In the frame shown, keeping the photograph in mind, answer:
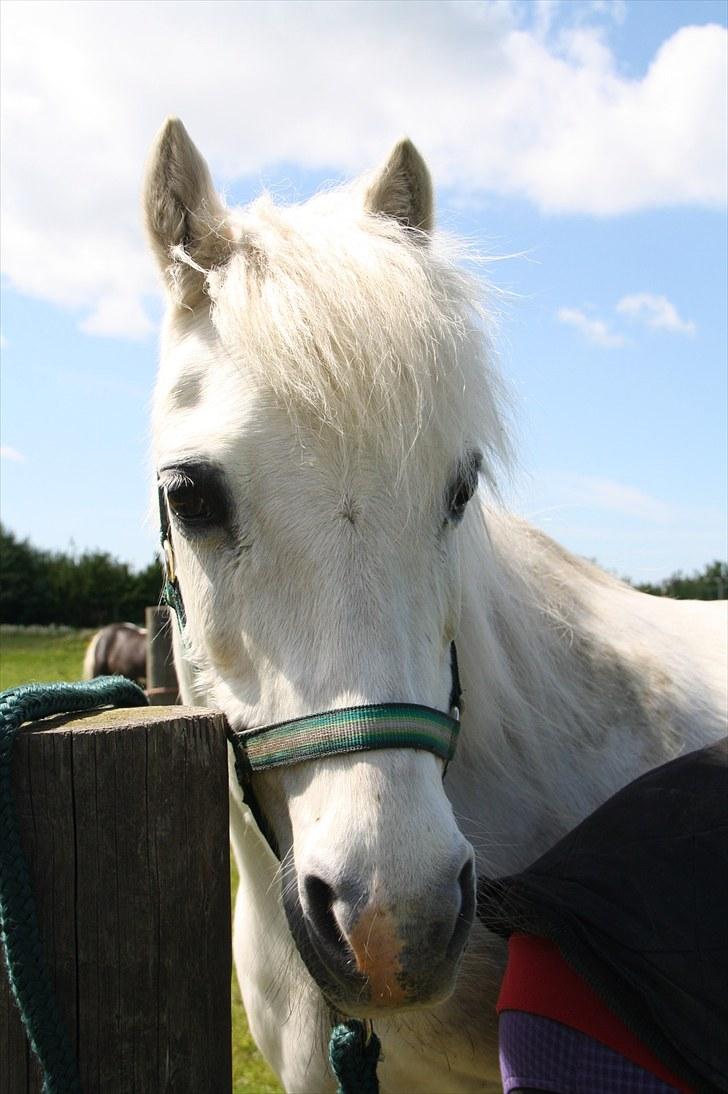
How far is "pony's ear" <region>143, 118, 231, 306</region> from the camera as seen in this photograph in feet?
6.75

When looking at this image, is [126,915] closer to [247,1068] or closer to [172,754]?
[172,754]

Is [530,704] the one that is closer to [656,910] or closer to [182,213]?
[656,910]

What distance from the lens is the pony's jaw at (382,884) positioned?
4.33 ft

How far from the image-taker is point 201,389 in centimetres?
187

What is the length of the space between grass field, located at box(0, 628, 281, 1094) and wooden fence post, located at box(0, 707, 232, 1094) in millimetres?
677

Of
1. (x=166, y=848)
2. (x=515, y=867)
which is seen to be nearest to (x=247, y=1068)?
(x=515, y=867)

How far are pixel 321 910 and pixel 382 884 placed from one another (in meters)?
0.16

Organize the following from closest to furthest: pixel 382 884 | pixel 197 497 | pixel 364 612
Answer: pixel 382 884 → pixel 364 612 → pixel 197 497

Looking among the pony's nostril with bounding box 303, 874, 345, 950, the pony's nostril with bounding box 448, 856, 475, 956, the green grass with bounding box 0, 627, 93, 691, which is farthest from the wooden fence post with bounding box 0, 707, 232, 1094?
the green grass with bounding box 0, 627, 93, 691

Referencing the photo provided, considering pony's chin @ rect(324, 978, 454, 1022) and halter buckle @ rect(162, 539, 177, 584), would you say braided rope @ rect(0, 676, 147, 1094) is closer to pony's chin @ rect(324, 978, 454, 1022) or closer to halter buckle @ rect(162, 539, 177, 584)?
pony's chin @ rect(324, 978, 454, 1022)

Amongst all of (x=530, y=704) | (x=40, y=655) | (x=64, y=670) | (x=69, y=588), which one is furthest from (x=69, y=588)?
(x=530, y=704)

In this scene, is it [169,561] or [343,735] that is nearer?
[343,735]

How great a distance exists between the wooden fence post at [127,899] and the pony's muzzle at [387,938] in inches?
7.2

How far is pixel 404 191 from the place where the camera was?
2.21 metres
